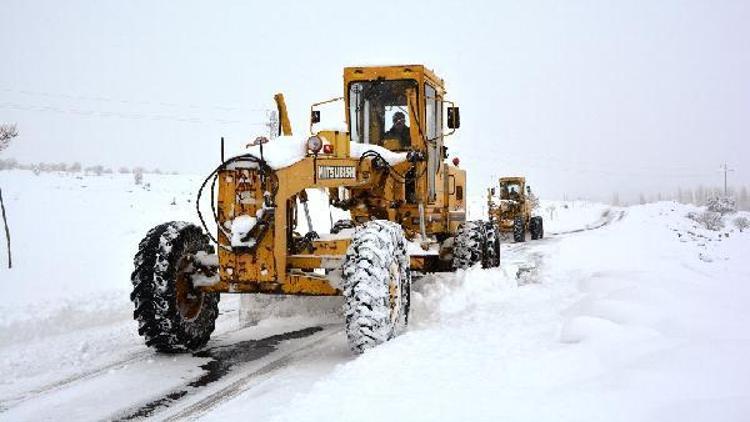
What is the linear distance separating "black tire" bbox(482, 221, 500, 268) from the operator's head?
2.51 meters

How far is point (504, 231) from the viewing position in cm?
2764

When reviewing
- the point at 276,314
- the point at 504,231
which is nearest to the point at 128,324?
the point at 276,314

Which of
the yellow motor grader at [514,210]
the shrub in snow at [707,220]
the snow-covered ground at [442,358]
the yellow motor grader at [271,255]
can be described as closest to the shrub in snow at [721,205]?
the shrub in snow at [707,220]

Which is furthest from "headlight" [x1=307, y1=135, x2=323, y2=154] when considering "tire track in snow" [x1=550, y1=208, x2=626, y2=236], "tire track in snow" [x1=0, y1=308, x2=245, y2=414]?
"tire track in snow" [x1=550, y1=208, x2=626, y2=236]

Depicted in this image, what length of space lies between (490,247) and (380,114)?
316cm

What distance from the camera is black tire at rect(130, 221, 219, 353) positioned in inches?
246

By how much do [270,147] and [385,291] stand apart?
1.88 metres

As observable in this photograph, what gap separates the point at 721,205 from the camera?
5412cm

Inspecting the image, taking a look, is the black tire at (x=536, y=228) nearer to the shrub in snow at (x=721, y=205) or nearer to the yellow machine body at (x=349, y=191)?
the yellow machine body at (x=349, y=191)

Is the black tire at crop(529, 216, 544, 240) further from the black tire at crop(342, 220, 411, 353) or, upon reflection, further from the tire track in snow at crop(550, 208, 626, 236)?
the black tire at crop(342, 220, 411, 353)

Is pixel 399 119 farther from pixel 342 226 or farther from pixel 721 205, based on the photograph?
pixel 721 205

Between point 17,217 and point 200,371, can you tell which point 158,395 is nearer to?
point 200,371

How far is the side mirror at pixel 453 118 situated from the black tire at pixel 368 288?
13.8 feet

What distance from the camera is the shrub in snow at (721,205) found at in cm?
5357
